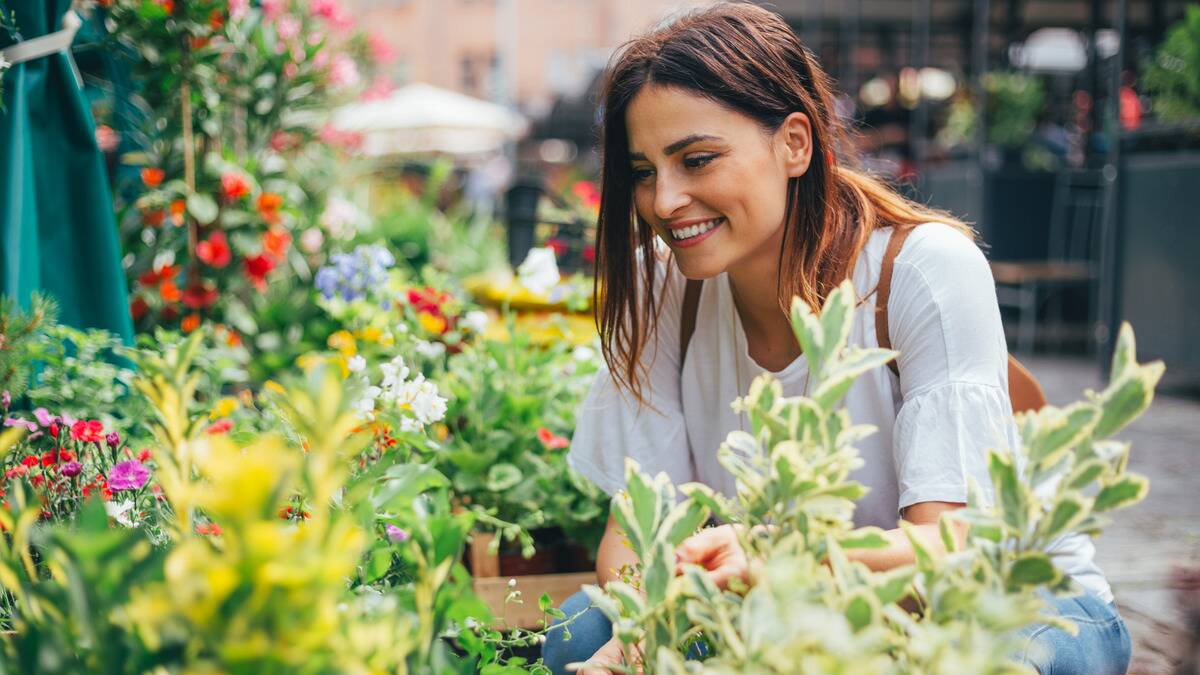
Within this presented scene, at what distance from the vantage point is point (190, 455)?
2.79 feet

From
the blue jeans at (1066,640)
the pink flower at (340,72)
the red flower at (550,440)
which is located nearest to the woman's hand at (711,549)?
the blue jeans at (1066,640)

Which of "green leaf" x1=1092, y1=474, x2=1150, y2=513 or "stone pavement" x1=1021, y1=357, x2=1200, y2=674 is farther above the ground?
"green leaf" x1=1092, y1=474, x2=1150, y2=513

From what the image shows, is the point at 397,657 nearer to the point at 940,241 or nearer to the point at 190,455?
the point at 190,455

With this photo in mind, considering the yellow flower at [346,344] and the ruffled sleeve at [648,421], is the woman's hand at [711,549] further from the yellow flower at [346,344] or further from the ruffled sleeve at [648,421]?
the yellow flower at [346,344]

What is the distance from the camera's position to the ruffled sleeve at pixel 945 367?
140cm

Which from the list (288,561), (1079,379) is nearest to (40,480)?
(288,561)

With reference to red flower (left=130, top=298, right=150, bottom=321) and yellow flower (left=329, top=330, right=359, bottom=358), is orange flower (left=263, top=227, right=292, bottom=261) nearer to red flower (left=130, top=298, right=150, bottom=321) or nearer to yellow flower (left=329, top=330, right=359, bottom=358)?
red flower (left=130, top=298, right=150, bottom=321)

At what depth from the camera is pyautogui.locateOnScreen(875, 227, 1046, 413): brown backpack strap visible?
64.5 inches

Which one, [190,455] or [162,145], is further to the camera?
[162,145]

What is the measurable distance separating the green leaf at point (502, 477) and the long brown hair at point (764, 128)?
0.44 m

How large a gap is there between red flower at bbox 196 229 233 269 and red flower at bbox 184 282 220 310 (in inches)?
3.4

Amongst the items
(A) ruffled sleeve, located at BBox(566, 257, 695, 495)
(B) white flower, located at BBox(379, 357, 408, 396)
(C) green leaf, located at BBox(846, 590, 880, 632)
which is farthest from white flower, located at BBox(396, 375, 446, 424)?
(C) green leaf, located at BBox(846, 590, 880, 632)

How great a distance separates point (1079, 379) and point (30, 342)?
583 centimetres

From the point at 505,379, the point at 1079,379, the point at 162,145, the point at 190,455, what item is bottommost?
the point at 1079,379
